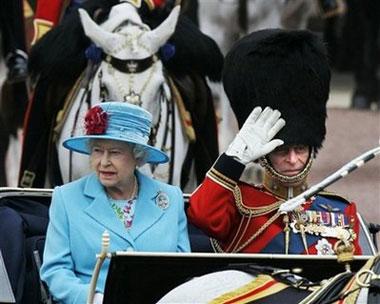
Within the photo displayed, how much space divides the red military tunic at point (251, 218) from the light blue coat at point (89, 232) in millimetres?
88

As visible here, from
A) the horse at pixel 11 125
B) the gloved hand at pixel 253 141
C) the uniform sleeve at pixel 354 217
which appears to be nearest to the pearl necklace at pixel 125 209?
the gloved hand at pixel 253 141

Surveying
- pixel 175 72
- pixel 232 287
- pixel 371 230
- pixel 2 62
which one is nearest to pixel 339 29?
pixel 2 62

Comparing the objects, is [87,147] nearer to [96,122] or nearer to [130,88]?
[96,122]

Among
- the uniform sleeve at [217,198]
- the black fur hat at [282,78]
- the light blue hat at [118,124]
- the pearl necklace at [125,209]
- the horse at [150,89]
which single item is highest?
the black fur hat at [282,78]

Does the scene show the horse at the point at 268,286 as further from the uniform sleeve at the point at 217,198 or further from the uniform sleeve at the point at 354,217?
the uniform sleeve at the point at 354,217

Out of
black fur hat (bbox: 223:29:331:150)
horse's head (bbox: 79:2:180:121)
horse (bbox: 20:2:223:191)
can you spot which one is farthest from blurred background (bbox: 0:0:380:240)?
black fur hat (bbox: 223:29:331:150)

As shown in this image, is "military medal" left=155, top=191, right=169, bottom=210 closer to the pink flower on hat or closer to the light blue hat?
the light blue hat

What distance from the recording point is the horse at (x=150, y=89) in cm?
835

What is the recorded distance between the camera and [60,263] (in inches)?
235

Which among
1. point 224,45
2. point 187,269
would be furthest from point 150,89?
point 224,45

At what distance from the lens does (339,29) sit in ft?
59.4

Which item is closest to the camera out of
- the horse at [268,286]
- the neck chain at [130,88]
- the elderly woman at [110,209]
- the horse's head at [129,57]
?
the horse at [268,286]

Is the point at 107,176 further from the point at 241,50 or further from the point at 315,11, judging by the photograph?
the point at 315,11

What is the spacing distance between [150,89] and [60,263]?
237 cm
